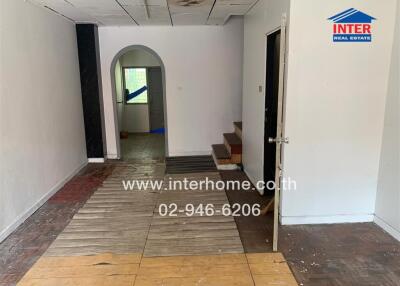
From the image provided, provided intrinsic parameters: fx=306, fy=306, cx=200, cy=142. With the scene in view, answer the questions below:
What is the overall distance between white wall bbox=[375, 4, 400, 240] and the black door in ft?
3.66

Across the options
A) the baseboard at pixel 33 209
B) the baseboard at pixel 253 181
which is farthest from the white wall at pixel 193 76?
the baseboard at pixel 33 209

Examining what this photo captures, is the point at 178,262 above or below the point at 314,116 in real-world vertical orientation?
below

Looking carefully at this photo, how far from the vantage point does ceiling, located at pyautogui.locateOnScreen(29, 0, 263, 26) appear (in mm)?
3652

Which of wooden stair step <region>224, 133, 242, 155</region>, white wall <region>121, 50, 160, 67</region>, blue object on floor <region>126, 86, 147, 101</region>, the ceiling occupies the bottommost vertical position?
wooden stair step <region>224, 133, 242, 155</region>

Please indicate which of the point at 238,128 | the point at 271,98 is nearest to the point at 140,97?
the point at 238,128

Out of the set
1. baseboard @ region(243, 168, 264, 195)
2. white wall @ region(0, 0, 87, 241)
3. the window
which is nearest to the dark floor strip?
baseboard @ region(243, 168, 264, 195)

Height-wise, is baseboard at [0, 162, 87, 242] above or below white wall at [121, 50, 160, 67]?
below

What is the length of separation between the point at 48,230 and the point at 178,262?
1415 millimetres

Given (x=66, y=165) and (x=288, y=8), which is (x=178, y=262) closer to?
(x=288, y=8)

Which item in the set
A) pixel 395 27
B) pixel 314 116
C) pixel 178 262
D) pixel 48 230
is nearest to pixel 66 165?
pixel 48 230

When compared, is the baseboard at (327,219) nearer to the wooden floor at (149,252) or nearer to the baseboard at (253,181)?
the wooden floor at (149,252)

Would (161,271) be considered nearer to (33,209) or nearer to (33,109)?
(33,209)

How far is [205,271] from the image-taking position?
2.31 meters

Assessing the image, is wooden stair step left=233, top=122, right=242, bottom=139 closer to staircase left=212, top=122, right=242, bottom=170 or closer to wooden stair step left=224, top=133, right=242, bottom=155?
wooden stair step left=224, top=133, right=242, bottom=155
